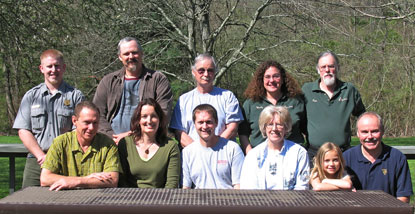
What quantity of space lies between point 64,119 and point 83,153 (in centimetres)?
92

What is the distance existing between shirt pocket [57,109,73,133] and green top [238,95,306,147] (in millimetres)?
1516

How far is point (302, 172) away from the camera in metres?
4.01

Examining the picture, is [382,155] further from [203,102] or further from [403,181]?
[203,102]

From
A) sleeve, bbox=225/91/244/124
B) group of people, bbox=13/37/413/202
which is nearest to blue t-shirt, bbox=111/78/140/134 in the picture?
group of people, bbox=13/37/413/202

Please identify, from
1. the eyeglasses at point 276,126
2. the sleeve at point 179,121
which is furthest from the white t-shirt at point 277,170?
the sleeve at point 179,121

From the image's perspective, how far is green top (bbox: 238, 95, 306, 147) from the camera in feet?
15.6

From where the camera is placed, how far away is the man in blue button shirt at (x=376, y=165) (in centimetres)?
402

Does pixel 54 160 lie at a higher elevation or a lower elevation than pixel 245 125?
lower

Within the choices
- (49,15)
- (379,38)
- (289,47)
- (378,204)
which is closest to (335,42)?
(289,47)

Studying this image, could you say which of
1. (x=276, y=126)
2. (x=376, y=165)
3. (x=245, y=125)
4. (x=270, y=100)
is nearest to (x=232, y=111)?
(x=245, y=125)

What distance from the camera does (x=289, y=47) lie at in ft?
50.6

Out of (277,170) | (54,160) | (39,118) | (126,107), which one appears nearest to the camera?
(54,160)

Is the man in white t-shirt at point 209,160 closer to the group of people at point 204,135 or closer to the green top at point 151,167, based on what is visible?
the group of people at point 204,135

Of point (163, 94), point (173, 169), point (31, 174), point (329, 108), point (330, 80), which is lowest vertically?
point (31, 174)
